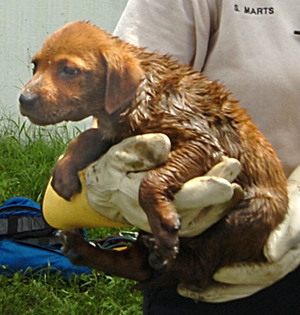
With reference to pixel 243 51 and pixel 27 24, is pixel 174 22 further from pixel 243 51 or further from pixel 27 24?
pixel 27 24

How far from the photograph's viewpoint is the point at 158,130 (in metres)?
0.99

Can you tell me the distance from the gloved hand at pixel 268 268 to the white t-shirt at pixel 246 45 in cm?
22

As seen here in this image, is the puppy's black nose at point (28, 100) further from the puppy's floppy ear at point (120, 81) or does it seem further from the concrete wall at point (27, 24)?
the concrete wall at point (27, 24)

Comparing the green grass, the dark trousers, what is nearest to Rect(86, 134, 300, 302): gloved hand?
the dark trousers

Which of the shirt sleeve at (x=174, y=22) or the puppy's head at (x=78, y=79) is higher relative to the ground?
the puppy's head at (x=78, y=79)

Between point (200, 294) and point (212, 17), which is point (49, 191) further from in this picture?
point (212, 17)

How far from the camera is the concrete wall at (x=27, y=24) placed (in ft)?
3.95

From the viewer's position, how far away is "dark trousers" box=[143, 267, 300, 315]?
1.43 metres

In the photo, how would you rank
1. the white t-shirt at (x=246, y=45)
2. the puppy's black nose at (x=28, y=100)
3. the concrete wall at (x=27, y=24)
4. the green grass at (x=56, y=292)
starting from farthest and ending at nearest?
the green grass at (x=56, y=292), the white t-shirt at (x=246, y=45), the concrete wall at (x=27, y=24), the puppy's black nose at (x=28, y=100)

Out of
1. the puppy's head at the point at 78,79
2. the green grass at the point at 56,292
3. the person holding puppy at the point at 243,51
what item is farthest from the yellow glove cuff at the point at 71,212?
the green grass at the point at 56,292

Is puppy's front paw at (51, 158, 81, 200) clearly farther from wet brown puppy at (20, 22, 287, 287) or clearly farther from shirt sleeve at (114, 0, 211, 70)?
shirt sleeve at (114, 0, 211, 70)

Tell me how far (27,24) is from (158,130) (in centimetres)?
51

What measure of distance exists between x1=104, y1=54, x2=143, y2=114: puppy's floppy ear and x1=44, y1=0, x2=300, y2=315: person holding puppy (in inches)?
12.5

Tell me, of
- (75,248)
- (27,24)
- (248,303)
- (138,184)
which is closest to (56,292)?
(248,303)
